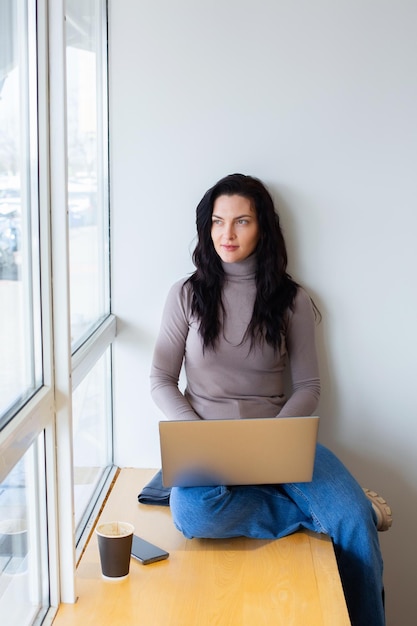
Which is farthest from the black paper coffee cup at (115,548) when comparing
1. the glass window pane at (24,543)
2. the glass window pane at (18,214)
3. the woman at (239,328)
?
the glass window pane at (18,214)

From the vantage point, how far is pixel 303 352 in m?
2.45

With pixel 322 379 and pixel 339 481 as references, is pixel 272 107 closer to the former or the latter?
pixel 322 379

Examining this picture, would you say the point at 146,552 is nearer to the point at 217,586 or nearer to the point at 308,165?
the point at 217,586

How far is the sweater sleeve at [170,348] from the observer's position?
244cm

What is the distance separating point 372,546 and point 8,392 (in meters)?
1.10

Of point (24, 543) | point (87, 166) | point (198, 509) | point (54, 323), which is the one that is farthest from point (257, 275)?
point (24, 543)

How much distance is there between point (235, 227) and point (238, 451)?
676 mm

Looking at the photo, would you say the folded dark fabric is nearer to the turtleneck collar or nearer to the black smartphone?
the black smartphone

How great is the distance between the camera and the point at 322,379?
2.57m

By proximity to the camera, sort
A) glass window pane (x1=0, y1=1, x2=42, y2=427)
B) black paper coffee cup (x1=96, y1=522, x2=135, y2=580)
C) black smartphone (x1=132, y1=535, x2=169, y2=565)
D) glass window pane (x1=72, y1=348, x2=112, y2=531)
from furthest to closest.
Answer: glass window pane (x1=72, y1=348, x2=112, y2=531)
black smartphone (x1=132, y1=535, x2=169, y2=565)
black paper coffee cup (x1=96, y1=522, x2=135, y2=580)
glass window pane (x1=0, y1=1, x2=42, y2=427)

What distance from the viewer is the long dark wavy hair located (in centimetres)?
239

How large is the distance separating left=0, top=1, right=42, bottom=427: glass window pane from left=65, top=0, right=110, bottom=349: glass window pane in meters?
0.35

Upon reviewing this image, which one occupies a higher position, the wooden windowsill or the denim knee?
the denim knee

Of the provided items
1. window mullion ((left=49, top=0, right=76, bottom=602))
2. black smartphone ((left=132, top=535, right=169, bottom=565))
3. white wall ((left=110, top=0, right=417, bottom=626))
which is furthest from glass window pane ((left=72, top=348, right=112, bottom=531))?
window mullion ((left=49, top=0, right=76, bottom=602))
